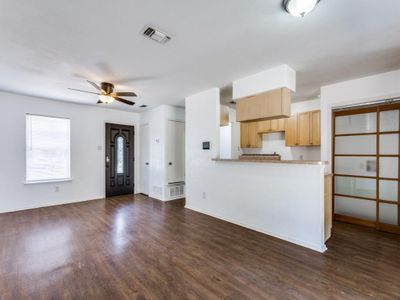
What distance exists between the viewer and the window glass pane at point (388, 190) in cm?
325

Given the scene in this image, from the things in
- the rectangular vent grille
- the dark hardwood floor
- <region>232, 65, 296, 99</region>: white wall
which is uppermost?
<region>232, 65, 296, 99</region>: white wall

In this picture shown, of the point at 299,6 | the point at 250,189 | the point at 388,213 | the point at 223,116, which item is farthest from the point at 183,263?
the point at 388,213

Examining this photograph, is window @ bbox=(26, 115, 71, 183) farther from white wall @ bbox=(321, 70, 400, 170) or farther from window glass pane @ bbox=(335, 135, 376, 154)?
window glass pane @ bbox=(335, 135, 376, 154)

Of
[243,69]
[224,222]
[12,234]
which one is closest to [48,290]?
[12,234]

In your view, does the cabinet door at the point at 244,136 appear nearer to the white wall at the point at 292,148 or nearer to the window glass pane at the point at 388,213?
the white wall at the point at 292,148

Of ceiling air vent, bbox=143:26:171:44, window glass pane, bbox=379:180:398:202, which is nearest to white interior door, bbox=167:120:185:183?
ceiling air vent, bbox=143:26:171:44

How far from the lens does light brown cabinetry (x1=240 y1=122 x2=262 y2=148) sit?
18.9 feet

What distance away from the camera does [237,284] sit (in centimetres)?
197

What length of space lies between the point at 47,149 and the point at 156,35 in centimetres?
441

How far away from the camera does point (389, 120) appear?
3320mm

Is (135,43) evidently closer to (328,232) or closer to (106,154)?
(328,232)

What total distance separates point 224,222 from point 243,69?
2686 millimetres

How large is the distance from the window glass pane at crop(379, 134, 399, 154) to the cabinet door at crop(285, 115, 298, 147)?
1722 mm

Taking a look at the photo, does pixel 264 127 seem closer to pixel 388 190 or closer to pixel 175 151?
pixel 175 151
